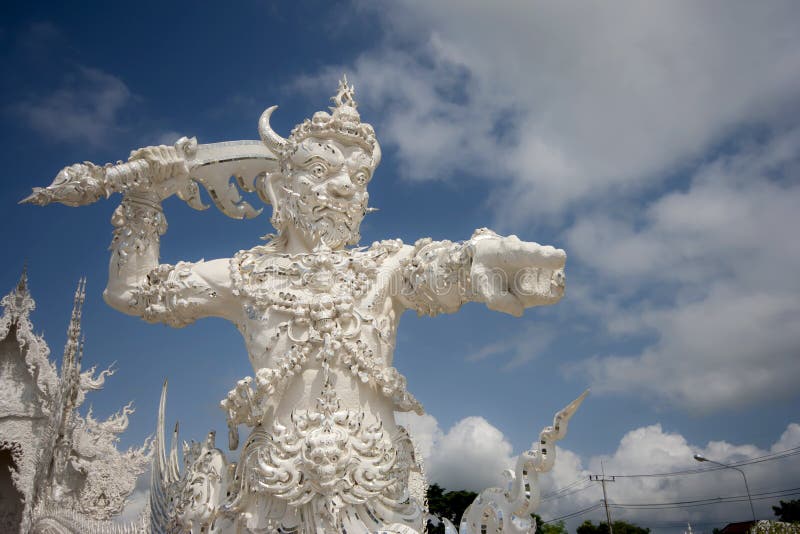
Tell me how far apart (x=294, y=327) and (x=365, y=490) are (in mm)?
1010

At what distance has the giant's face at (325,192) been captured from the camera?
4117 mm

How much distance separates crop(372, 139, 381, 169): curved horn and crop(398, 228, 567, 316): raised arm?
88 cm

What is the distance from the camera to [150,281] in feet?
13.4

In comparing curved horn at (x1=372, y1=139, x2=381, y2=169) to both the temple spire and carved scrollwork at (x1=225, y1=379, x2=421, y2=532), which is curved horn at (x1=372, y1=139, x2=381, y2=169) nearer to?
carved scrollwork at (x1=225, y1=379, x2=421, y2=532)

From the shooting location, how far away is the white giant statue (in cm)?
336

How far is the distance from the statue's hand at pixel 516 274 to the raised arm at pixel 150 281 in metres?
1.65

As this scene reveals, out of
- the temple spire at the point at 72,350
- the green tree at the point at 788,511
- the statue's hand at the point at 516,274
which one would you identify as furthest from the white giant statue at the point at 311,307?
the green tree at the point at 788,511

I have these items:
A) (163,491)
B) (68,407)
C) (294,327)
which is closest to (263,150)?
(294,327)

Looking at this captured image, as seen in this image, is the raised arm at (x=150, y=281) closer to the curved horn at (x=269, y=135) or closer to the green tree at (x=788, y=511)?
the curved horn at (x=269, y=135)

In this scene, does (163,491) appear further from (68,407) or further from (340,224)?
(68,407)

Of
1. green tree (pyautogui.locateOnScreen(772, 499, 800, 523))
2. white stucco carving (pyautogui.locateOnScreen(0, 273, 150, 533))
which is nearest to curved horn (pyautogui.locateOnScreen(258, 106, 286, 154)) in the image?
white stucco carving (pyautogui.locateOnScreen(0, 273, 150, 533))

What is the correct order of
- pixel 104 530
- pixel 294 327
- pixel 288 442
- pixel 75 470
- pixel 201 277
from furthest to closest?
1. pixel 75 470
2. pixel 104 530
3. pixel 201 277
4. pixel 294 327
5. pixel 288 442

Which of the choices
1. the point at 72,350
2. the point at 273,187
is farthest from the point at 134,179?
the point at 72,350

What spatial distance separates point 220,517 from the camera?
3523mm
